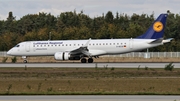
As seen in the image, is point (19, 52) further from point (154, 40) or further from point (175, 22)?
point (175, 22)

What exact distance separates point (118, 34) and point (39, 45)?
37984 mm

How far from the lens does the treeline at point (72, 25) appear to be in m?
96.2

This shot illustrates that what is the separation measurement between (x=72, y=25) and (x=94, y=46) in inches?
2690

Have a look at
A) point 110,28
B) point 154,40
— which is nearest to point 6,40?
point 110,28

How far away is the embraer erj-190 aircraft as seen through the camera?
176ft

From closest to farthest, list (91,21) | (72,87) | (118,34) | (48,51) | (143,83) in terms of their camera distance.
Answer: (72,87)
(143,83)
(48,51)
(118,34)
(91,21)

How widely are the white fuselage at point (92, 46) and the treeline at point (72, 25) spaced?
119 ft

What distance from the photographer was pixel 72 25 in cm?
12275

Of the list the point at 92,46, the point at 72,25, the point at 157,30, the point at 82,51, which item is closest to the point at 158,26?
the point at 157,30

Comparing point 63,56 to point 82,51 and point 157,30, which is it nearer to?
point 82,51

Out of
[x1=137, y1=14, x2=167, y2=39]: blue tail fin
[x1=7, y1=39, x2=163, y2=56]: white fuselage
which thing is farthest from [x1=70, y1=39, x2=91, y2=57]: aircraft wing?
[x1=137, y1=14, x2=167, y2=39]: blue tail fin

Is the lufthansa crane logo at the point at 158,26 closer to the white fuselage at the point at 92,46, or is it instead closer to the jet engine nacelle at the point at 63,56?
the white fuselage at the point at 92,46
